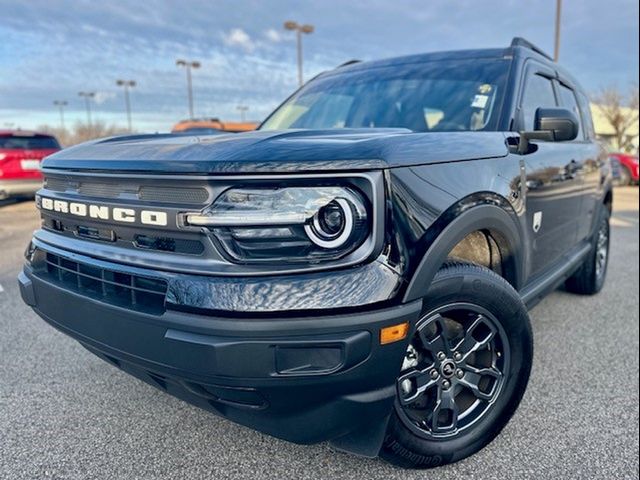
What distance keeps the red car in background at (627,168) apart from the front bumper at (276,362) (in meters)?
20.3

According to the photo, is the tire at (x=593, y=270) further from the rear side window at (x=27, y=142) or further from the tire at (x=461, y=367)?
the rear side window at (x=27, y=142)

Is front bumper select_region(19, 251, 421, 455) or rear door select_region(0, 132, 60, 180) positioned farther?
rear door select_region(0, 132, 60, 180)

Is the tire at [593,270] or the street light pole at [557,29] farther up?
the street light pole at [557,29]

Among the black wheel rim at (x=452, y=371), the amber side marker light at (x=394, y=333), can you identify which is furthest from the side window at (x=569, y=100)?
the amber side marker light at (x=394, y=333)

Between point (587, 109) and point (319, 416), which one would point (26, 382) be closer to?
point (319, 416)

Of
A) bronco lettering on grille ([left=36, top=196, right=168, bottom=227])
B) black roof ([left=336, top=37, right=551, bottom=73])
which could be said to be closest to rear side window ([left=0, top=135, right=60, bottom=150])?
black roof ([left=336, top=37, right=551, bottom=73])

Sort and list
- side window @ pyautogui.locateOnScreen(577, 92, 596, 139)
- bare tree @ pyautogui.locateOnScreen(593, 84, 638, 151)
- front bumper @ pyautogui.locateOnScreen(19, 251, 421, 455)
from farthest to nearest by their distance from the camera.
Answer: bare tree @ pyautogui.locateOnScreen(593, 84, 638, 151) < side window @ pyautogui.locateOnScreen(577, 92, 596, 139) < front bumper @ pyautogui.locateOnScreen(19, 251, 421, 455)

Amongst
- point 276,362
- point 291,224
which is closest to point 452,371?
point 276,362

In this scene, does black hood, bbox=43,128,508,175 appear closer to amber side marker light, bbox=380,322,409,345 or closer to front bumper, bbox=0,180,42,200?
amber side marker light, bbox=380,322,409,345

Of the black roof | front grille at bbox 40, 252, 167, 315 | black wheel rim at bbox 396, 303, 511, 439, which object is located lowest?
black wheel rim at bbox 396, 303, 511, 439

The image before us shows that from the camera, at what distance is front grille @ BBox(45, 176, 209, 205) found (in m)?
1.64

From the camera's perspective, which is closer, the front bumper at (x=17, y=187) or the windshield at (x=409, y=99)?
the windshield at (x=409, y=99)

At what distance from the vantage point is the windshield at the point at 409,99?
9.43 ft

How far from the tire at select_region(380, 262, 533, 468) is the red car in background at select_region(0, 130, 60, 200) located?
31.0 feet
